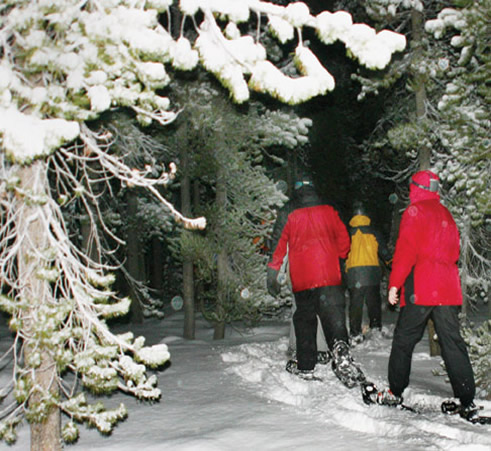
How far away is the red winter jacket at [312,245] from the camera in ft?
19.2

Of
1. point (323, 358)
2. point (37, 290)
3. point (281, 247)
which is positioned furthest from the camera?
point (323, 358)

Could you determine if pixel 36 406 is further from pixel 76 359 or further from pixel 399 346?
pixel 399 346

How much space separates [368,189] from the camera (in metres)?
22.7

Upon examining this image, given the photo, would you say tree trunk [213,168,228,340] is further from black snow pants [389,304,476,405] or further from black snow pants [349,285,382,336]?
black snow pants [389,304,476,405]

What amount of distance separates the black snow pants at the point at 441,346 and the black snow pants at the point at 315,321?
93 centimetres

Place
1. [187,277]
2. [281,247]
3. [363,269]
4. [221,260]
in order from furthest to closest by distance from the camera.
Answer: [187,277] → [221,260] → [363,269] → [281,247]

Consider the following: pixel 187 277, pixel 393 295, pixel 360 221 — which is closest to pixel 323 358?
pixel 393 295

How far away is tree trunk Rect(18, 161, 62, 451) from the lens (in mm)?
3426

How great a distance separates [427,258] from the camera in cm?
479

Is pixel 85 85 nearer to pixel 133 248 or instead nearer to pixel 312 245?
pixel 312 245

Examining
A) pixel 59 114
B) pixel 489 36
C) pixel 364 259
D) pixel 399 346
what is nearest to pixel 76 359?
pixel 59 114

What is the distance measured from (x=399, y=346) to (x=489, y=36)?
4.36m

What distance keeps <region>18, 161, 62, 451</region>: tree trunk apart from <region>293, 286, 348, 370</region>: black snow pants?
292cm

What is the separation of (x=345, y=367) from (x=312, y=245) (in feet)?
4.52
